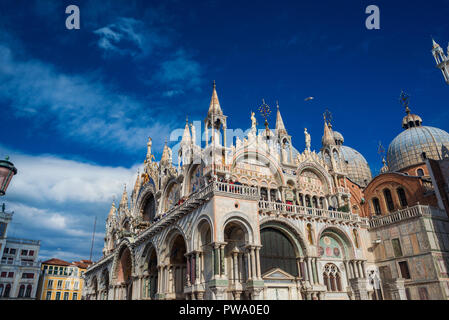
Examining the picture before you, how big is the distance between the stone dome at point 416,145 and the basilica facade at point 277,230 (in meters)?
9.44

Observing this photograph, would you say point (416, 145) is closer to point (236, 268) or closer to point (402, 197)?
point (402, 197)

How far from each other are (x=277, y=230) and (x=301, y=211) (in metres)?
2.82

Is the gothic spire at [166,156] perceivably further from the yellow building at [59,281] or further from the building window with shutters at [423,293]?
the yellow building at [59,281]

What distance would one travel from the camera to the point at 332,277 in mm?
28562

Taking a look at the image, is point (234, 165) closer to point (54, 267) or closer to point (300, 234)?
point (300, 234)

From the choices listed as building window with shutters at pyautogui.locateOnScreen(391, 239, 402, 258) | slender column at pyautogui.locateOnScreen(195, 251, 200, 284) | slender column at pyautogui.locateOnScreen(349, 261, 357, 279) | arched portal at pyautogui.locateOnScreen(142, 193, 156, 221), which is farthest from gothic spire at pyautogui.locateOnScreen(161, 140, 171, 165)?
building window with shutters at pyautogui.locateOnScreen(391, 239, 402, 258)

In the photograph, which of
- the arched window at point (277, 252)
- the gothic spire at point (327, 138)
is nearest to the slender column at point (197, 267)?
the arched window at point (277, 252)

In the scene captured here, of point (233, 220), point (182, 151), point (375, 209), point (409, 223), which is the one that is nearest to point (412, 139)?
point (375, 209)

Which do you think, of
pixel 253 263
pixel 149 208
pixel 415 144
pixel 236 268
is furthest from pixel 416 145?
pixel 149 208

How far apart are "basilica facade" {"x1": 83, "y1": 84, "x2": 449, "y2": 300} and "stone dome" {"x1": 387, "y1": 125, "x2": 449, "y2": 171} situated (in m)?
9.44

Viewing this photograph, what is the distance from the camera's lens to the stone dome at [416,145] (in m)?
44.1

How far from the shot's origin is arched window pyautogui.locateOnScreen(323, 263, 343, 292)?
92.1 feet

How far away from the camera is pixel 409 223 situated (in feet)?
95.4
